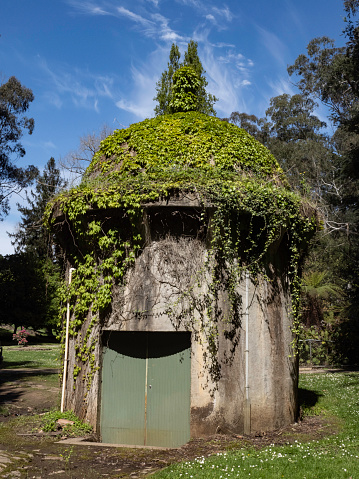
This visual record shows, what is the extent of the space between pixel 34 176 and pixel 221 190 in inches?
1290

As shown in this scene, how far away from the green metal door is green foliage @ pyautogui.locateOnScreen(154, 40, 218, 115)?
656 cm

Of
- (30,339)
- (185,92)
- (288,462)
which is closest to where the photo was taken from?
(288,462)

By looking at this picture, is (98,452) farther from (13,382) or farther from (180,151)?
(13,382)

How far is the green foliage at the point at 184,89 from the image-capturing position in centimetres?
1292

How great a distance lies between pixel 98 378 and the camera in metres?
10.1

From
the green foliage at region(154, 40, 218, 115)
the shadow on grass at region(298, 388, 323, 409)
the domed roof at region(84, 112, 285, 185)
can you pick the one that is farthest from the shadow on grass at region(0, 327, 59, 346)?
the domed roof at region(84, 112, 285, 185)

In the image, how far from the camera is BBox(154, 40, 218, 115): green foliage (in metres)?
12.9

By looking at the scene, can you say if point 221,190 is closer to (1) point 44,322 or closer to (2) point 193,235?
(2) point 193,235

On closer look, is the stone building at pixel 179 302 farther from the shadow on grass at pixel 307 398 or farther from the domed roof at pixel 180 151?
the shadow on grass at pixel 307 398

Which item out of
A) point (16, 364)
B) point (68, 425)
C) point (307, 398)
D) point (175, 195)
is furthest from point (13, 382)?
point (175, 195)

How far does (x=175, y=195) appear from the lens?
9633mm

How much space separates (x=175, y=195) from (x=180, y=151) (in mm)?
1547

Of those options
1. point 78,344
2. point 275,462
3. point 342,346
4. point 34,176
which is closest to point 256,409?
point 275,462

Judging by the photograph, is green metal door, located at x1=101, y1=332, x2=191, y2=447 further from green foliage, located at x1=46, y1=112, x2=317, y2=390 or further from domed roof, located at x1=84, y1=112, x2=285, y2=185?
domed roof, located at x1=84, y1=112, x2=285, y2=185
